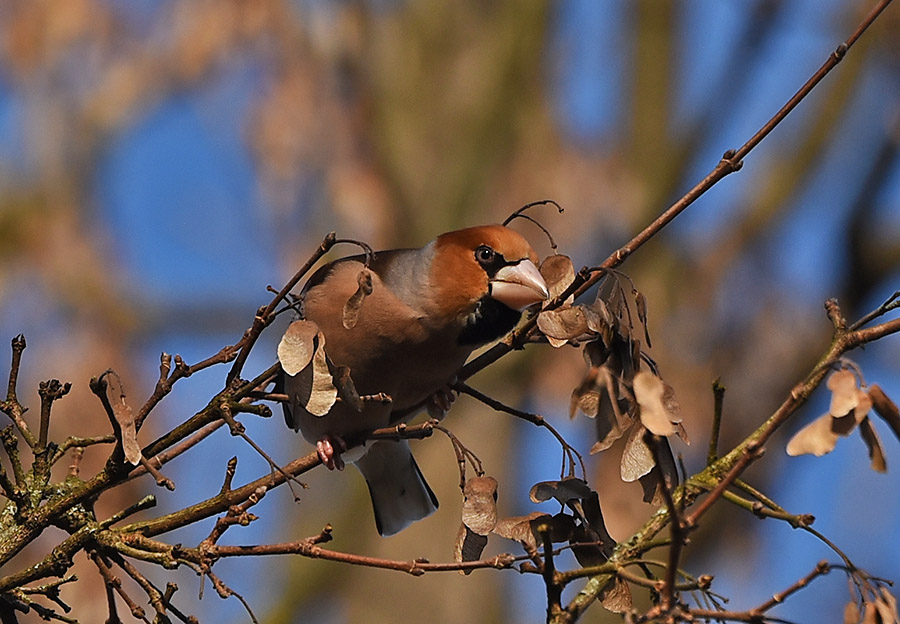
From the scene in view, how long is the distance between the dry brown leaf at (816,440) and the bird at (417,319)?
132 cm

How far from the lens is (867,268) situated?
22.9ft

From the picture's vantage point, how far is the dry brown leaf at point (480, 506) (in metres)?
1.96

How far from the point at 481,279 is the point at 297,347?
111 cm

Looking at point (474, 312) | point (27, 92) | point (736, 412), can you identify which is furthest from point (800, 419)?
point (27, 92)

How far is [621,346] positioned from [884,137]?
5669 mm

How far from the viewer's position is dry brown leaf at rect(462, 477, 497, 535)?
6.42 feet

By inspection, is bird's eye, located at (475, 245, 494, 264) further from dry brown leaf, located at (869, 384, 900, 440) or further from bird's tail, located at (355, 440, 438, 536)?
dry brown leaf, located at (869, 384, 900, 440)

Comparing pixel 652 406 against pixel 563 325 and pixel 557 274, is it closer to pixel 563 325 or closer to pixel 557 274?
pixel 563 325

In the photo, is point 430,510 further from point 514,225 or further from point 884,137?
point 884,137

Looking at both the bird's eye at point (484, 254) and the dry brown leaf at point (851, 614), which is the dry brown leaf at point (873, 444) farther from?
the bird's eye at point (484, 254)

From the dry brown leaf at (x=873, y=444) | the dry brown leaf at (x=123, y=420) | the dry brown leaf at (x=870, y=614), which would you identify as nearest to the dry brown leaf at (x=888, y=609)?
the dry brown leaf at (x=870, y=614)

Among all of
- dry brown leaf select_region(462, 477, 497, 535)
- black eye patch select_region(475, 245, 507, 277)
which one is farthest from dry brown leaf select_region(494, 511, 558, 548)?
black eye patch select_region(475, 245, 507, 277)

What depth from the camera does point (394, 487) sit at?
3.70 meters

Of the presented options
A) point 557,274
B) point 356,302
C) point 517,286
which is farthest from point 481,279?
point 356,302
